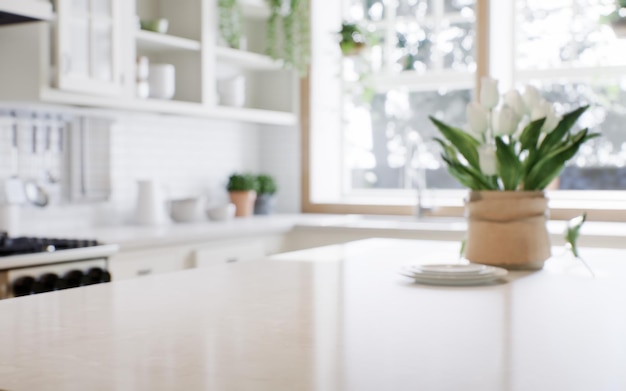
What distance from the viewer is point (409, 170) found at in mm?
5324

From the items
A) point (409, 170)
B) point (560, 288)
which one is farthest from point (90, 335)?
point (409, 170)

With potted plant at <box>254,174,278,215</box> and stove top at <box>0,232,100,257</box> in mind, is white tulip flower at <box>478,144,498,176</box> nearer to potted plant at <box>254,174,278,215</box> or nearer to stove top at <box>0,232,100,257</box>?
stove top at <box>0,232,100,257</box>

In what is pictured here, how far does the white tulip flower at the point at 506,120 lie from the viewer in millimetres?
2232

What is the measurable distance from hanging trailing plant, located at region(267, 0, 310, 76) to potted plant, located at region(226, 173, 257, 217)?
74 centimetres

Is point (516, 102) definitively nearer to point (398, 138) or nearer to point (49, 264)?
point (49, 264)

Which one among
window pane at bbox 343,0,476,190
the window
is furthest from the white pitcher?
window pane at bbox 343,0,476,190

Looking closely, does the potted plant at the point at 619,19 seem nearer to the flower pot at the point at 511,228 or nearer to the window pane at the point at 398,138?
the window pane at the point at 398,138

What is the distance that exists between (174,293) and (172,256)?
216 cm

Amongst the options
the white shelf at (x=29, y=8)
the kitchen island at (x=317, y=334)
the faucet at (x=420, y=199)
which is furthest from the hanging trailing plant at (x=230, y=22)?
the kitchen island at (x=317, y=334)

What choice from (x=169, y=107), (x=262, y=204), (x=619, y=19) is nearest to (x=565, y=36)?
(x=619, y=19)

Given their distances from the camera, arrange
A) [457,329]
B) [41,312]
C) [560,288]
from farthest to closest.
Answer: [560,288]
[41,312]
[457,329]

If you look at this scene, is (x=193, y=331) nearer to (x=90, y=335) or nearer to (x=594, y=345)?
(x=90, y=335)

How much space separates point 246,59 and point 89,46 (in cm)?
141

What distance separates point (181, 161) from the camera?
16.6 feet
